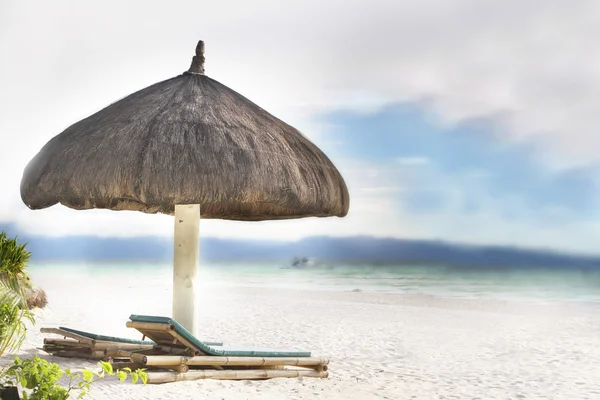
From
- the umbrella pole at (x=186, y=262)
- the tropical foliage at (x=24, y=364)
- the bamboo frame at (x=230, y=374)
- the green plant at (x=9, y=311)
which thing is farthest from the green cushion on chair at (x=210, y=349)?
the green plant at (x=9, y=311)

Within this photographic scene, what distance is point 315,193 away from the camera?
5.38 m

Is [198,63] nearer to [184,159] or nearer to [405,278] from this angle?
[184,159]

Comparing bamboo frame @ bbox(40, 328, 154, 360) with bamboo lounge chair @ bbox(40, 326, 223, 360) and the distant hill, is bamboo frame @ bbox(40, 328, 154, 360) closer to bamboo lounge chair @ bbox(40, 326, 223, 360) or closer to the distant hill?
bamboo lounge chair @ bbox(40, 326, 223, 360)

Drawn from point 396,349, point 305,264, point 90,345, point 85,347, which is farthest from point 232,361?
point 305,264

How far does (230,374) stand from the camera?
200 inches

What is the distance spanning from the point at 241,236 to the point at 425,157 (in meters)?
10.4

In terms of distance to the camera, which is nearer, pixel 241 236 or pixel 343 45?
pixel 343 45

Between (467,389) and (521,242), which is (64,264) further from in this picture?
(467,389)

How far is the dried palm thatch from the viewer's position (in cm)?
480

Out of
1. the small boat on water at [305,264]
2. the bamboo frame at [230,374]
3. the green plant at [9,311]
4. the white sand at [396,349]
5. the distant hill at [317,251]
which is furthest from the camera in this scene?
the small boat on water at [305,264]

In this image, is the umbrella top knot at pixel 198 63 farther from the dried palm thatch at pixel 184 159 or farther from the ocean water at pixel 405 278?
the ocean water at pixel 405 278

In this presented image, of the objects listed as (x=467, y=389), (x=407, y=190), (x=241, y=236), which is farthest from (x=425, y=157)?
(x=467, y=389)

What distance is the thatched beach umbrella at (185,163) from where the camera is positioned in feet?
15.8

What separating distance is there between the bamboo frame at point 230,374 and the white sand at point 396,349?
0.05 metres
